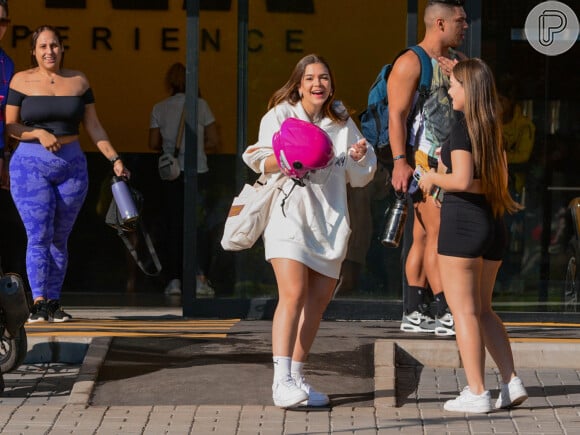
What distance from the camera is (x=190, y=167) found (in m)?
11.1

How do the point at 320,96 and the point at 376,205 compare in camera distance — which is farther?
the point at 376,205

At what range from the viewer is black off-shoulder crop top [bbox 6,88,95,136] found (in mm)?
10344

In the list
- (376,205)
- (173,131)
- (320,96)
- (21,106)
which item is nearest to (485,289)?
(320,96)

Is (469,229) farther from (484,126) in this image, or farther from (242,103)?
(242,103)

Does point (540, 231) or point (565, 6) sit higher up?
point (565, 6)

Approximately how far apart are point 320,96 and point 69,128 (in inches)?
112

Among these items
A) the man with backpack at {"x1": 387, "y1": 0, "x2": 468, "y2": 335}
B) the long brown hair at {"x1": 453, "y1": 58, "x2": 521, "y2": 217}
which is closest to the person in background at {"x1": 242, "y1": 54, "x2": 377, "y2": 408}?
the long brown hair at {"x1": 453, "y1": 58, "x2": 521, "y2": 217}

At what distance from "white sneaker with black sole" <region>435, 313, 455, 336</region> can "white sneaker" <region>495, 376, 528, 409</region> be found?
166 cm

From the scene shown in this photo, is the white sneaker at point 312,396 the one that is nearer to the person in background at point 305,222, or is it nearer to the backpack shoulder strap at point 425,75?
the person in background at point 305,222

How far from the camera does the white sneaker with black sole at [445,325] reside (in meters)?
9.70

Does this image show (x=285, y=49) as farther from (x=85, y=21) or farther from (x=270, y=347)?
(x=85, y=21)

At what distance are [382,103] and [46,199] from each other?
232cm

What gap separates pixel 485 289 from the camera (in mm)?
8094

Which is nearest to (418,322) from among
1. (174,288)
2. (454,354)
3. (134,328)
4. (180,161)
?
(454,354)
